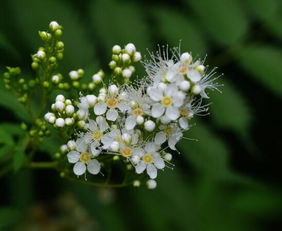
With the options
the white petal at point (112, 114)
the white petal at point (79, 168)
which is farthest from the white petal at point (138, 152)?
the white petal at point (79, 168)

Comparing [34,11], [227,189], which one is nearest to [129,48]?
[34,11]

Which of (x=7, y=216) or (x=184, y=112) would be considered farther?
(x=7, y=216)

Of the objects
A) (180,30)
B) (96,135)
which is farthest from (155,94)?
(180,30)

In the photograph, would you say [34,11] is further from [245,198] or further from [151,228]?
[245,198]

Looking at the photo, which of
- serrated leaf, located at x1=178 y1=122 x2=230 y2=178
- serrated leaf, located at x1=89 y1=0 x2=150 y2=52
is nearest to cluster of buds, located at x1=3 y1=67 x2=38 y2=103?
serrated leaf, located at x1=89 y1=0 x2=150 y2=52

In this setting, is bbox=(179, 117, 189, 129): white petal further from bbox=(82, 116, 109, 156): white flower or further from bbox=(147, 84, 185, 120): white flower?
bbox=(82, 116, 109, 156): white flower

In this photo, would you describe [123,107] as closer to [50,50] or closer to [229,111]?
→ [50,50]
